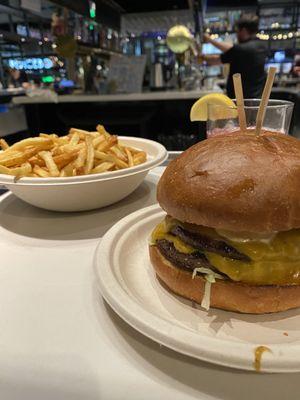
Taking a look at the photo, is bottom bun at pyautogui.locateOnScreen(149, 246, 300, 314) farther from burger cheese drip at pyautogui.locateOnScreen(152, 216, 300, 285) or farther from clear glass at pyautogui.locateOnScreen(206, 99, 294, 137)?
clear glass at pyautogui.locateOnScreen(206, 99, 294, 137)

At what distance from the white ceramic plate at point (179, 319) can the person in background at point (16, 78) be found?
9500mm

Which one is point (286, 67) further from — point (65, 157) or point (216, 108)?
point (65, 157)

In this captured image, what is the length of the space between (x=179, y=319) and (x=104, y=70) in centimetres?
765

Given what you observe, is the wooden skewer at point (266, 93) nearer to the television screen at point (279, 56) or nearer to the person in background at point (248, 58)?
the person in background at point (248, 58)

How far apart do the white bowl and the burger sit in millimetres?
400

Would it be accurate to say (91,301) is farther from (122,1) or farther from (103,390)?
(122,1)

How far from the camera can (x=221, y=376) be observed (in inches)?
24.3

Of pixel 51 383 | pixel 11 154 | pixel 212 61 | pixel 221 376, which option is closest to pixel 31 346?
pixel 51 383

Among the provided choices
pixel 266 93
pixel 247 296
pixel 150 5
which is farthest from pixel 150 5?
pixel 247 296

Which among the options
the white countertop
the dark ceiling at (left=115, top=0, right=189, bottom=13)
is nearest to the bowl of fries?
the white countertop

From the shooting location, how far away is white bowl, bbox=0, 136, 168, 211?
1.14 meters

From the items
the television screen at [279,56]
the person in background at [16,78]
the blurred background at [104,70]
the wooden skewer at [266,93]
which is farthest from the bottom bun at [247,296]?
the television screen at [279,56]

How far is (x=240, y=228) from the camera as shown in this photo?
2.47 feet

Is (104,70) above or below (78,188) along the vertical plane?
above
